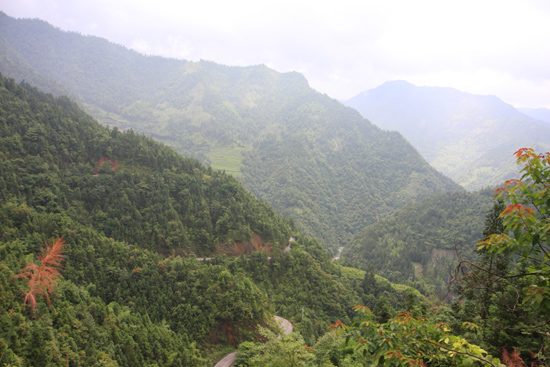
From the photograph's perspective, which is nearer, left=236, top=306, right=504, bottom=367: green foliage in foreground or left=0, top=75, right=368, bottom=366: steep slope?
left=236, top=306, right=504, bottom=367: green foliage in foreground

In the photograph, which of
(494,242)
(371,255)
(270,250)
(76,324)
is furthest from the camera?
(371,255)

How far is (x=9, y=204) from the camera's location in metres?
39.5

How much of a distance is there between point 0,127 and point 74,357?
51.5 metres

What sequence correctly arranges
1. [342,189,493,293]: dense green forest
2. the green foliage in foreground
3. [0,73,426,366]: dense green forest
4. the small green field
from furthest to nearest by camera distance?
the small green field
[342,189,493,293]: dense green forest
[0,73,426,366]: dense green forest
the green foliage in foreground

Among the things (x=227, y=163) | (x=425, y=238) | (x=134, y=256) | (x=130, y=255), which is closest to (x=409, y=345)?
(x=134, y=256)

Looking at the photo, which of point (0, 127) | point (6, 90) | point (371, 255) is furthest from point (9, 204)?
A: point (371, 255)

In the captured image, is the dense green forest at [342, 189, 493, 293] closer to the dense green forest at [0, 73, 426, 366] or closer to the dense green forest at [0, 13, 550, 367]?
the dense green forest at [0, 13, 550, 367]

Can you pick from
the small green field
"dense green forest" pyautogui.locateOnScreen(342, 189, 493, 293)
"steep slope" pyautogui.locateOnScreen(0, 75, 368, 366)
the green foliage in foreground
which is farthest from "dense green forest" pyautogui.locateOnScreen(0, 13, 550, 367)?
the small green field

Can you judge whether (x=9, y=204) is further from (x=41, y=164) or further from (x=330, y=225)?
(x=330, y=225)

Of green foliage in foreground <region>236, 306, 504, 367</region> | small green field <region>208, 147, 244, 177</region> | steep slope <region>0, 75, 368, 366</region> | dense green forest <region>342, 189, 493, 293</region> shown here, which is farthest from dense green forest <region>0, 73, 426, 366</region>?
small green field <region>208, 147, 244, 177</region>

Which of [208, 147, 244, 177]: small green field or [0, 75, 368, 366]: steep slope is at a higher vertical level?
[208, 147, 244, 177]: small green field

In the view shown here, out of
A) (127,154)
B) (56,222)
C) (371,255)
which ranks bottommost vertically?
(371,255)

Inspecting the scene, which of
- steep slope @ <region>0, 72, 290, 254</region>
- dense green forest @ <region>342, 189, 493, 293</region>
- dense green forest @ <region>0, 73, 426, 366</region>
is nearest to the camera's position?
dense green forest @ <region>0, 73, 426, 366</region>

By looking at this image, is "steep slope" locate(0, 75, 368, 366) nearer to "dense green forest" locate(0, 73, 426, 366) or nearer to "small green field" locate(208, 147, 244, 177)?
"dense green forest" locate(0, 73, 426, 366)
